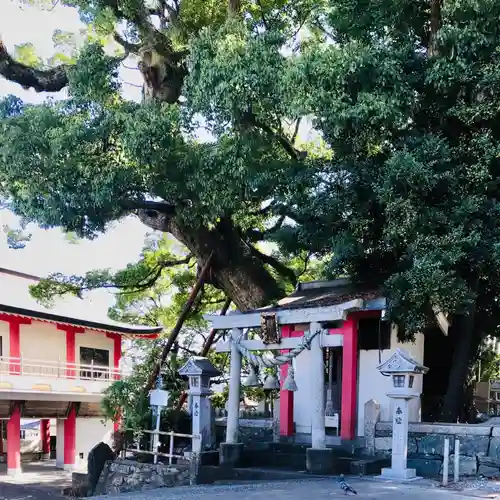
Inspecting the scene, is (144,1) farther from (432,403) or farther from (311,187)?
(432,403)

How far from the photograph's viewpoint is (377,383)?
1339 cm

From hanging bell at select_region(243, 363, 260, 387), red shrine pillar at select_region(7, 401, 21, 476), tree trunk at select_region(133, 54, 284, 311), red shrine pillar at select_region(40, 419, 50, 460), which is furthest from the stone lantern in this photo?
red shrine pillar at select_region(40, 419, 50, 460)

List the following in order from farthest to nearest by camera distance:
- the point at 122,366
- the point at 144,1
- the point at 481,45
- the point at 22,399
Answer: the point at 122,366 < the point at 22,399 < the point at 144,1 < the point at 481,45

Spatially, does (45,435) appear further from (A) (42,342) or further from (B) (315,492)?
(B) (315,492)

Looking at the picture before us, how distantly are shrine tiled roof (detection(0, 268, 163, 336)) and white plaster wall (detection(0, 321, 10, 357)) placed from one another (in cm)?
90

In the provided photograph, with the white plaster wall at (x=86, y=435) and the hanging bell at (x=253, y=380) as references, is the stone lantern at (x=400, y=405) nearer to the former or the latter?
the hanging bell at (x=253, y=380)

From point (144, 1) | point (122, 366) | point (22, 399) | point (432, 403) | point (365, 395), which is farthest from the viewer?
point (122, 366)

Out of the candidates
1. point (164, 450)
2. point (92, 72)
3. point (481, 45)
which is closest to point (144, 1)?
point (92, 72)

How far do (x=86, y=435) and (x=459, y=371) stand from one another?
15050 millimetres

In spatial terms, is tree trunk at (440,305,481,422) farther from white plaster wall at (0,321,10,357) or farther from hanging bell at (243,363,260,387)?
white plaster wall at (0,321,10,357)

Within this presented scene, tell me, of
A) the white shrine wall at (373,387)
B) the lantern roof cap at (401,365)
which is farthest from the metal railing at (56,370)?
the lantern roof cap at (401,365)

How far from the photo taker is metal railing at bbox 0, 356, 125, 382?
20.5 m

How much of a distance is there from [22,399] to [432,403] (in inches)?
487

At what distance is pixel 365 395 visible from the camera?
44.4ft
